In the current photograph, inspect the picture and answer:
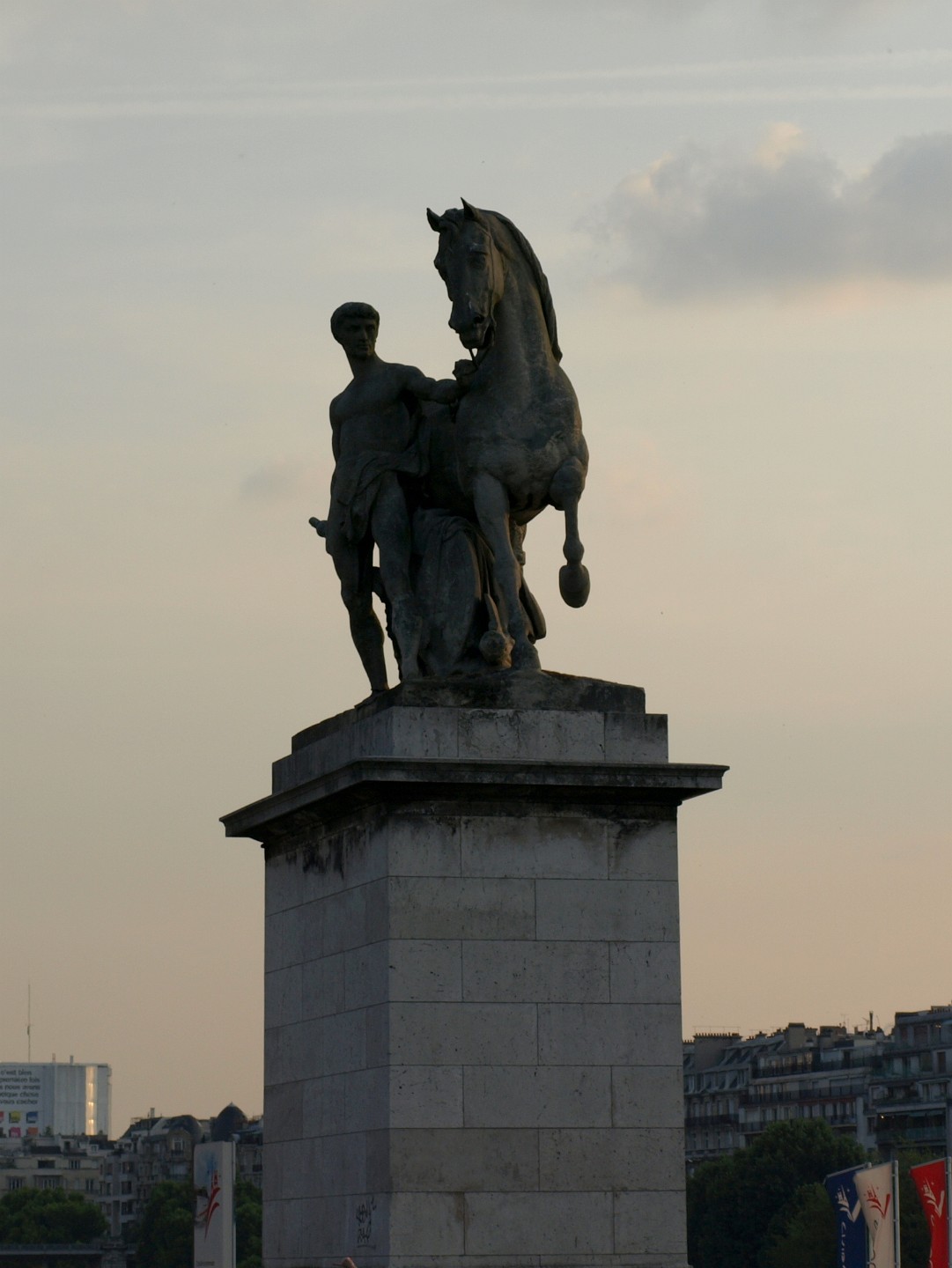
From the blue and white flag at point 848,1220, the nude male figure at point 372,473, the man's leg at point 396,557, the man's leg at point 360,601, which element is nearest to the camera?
the man's leg at point 396,557

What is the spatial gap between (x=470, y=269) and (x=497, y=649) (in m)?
3.03

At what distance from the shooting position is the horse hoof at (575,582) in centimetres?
2411

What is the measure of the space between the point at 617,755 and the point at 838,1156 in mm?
116453

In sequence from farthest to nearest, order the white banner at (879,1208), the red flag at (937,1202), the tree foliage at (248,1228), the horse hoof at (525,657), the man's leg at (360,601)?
1. the tree foliage at (248,1228)
2. the red flag at (937,1202)
3. the white banner at (879,1208)
4. the man's leg at (360,601)
5. the horse hoof at (525,657)

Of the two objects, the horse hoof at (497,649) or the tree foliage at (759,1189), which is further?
the tree foliage at (759,1189)

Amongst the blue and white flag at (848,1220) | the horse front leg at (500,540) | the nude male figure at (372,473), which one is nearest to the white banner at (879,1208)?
the blue and white flag at (848,1220)

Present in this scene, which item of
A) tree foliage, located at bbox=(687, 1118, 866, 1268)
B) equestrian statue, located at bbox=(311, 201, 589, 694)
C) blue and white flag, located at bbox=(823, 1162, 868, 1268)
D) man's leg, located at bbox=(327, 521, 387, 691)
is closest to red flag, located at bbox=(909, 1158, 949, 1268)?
blue and white flag, located at bbox=(823, 1162, 868, 1268)

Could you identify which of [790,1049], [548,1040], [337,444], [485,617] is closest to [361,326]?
[337,444]

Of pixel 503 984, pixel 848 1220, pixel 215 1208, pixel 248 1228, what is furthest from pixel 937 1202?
pixel 248 1228

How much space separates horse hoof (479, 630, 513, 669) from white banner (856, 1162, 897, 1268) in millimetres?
16604

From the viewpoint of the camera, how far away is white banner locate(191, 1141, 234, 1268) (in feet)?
85.6

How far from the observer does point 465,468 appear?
2431 cm

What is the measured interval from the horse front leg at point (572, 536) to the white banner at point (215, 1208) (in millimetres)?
6003

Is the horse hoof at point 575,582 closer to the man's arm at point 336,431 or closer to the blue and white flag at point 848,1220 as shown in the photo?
the man's arm at point 336,431
